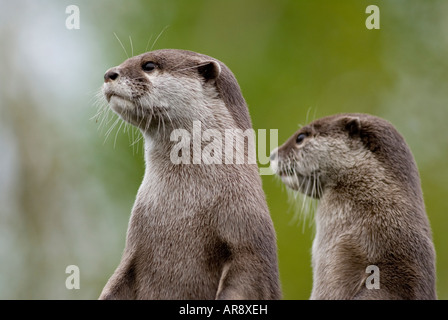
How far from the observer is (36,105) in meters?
15.7

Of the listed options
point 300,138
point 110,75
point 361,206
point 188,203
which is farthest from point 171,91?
point 361,206

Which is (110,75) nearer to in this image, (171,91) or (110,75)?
(110,75)

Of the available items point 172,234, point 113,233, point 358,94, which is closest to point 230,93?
point 172,234

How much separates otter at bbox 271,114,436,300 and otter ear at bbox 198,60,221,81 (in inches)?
36.0

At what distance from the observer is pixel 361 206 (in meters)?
7.23

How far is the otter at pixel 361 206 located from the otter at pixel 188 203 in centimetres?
53

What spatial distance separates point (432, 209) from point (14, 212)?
243 inches

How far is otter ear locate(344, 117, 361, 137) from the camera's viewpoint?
7434 millimetres

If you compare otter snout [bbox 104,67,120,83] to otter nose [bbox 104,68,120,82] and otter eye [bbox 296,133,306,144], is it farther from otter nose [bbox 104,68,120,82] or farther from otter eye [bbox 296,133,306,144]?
otter eye [bbox 296,133,306,144]

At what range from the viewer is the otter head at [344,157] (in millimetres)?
7230

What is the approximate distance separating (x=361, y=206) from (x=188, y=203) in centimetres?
128

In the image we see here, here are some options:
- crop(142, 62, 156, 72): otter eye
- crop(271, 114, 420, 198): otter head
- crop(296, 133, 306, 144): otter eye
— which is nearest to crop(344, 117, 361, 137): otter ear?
crop(271, 114, 420, 198): otter head

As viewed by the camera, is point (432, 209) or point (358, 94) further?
point (358, 94)
